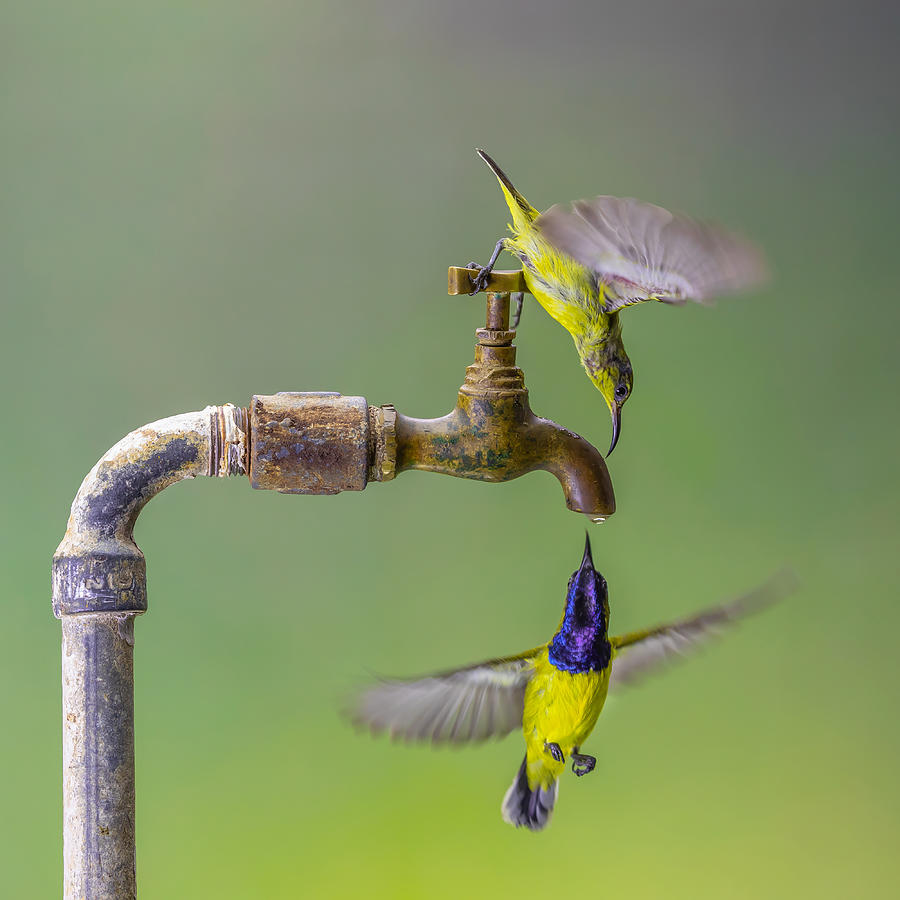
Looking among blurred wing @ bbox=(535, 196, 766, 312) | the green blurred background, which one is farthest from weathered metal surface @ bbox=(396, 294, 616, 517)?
the green blurred background

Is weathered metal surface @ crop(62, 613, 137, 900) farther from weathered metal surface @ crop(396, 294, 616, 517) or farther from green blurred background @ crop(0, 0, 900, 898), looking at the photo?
green blurred background @ crop(0, 0, 900, 898)

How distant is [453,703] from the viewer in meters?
1.19

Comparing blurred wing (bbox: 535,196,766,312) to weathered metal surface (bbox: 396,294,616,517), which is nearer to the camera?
blurred wing (bbox: 535,196,766,312)

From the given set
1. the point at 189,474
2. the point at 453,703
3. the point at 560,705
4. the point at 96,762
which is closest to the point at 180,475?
the point at 189,474

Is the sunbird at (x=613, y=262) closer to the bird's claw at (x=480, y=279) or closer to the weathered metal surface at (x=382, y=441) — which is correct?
the bird's claw at (x=480, y=279)

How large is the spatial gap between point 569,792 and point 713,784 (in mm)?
272

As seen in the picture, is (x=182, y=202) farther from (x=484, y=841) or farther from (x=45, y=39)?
(x=484, y=841)

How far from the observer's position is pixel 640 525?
5.88ft

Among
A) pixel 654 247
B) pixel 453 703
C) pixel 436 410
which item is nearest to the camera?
pixel 654 247

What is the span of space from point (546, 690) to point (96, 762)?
0.53 m

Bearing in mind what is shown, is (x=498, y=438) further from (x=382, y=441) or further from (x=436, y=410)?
(x=436, y=410)

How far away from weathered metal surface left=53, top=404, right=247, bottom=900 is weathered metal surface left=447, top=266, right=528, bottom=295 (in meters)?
0.28

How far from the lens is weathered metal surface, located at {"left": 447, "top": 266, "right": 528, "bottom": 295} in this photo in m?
1.10

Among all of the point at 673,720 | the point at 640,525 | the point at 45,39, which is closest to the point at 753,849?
the point at 673,720
